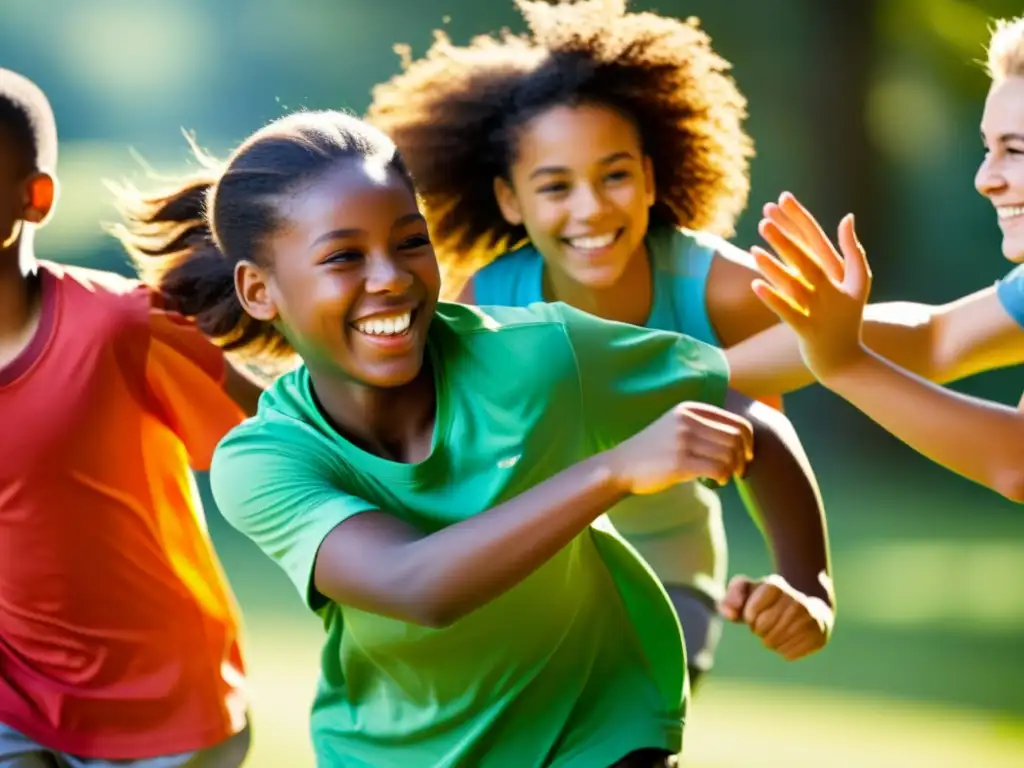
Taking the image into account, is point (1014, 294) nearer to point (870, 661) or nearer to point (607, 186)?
point (607, 186)

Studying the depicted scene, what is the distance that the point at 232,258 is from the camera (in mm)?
1702

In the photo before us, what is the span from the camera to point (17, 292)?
2033 millimetres

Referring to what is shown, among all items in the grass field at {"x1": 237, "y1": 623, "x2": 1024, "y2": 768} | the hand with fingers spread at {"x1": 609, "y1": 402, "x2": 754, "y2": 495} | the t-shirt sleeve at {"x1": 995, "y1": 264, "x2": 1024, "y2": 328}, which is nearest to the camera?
the hand with fingers spread at {"x1": 609, "y1": 402, "x2": 754, "y2": 495}

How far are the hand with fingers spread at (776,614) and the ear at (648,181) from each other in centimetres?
98

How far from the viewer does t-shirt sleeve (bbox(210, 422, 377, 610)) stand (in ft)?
4.79

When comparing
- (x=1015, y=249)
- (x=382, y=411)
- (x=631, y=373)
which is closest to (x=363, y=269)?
(x=382, y=411)

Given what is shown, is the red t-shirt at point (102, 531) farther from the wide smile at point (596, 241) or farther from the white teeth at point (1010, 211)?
the white teeth at point (1010, 211)

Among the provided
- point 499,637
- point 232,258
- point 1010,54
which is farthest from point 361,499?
point 1010,54

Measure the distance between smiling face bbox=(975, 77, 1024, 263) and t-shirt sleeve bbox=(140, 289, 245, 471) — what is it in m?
0.93

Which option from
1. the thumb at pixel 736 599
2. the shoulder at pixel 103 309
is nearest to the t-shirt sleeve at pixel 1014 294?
the thumb at pixel 736 599

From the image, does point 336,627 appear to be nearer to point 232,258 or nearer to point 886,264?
point 232,258

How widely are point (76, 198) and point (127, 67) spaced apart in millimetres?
406

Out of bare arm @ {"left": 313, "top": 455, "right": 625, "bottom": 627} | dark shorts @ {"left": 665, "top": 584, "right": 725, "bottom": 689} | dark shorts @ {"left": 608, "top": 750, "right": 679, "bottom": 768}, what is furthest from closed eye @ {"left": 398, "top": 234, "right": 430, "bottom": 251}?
dark shorts @ {"left": 665, "top": 584, "right": 725, "bottom": 689}

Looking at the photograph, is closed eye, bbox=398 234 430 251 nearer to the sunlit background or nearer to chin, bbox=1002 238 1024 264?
chin, bbox=1002 238 1024 264
